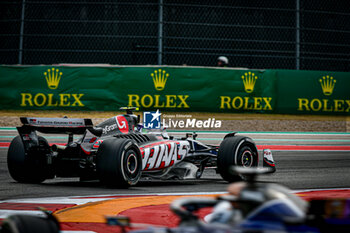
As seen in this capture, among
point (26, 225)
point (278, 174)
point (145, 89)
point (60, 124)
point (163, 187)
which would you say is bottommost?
point (163, 187)

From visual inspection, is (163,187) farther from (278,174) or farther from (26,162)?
(278,174)

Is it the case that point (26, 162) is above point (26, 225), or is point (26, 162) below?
above

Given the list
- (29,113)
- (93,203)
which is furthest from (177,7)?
(93,203)

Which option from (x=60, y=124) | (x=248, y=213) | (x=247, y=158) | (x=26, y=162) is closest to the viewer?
(x=248, y=213)

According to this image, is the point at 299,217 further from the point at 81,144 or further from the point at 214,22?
the point at 214,22

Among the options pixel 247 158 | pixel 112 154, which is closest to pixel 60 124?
pixel 112 154

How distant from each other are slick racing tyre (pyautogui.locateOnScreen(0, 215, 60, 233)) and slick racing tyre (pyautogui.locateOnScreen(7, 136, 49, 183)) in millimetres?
5668

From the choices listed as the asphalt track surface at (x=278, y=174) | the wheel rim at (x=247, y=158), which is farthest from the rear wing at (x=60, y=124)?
the wheel rim at (x=247, y=158)

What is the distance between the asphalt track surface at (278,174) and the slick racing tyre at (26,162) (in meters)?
0.20

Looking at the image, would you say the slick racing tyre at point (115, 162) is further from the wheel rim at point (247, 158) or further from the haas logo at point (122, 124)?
the wheel rim at point (247, 158)

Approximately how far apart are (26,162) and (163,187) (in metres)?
2.21

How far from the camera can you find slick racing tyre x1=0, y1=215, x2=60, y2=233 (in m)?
3.63

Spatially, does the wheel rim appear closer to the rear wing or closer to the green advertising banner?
the rear wing

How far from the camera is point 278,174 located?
11.5 metres
